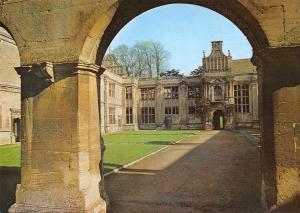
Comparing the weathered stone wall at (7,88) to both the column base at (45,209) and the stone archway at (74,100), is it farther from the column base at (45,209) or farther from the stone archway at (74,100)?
the column base at (45,209)

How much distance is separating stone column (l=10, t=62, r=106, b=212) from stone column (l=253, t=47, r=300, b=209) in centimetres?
318

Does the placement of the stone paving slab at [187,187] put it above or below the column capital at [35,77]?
below

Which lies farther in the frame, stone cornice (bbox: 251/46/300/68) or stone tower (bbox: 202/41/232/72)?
stone tower (bbox: 202/41/232/72)

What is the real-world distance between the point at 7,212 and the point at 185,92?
139 feet

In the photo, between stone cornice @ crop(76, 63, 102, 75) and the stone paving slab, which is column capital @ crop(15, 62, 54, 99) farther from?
the stone paving slab

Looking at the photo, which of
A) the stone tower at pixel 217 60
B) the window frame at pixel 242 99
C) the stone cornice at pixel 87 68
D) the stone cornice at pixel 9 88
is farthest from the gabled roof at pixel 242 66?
the stone cornice at pixel 87 68

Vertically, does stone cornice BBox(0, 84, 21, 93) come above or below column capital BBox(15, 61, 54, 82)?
above

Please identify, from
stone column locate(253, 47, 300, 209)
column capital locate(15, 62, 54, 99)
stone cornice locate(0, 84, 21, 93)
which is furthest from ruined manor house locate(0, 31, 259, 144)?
stone column locate(253, 47, 300, 209)

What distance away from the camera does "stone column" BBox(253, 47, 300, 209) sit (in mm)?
5031

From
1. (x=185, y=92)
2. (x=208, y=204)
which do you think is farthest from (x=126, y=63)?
(x=208, y=204)

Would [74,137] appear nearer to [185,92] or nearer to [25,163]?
[25,163]

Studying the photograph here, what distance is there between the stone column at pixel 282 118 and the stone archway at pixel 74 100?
2 centimetres

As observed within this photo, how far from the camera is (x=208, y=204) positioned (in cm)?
685

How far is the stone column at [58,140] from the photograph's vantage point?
18.7 feet
